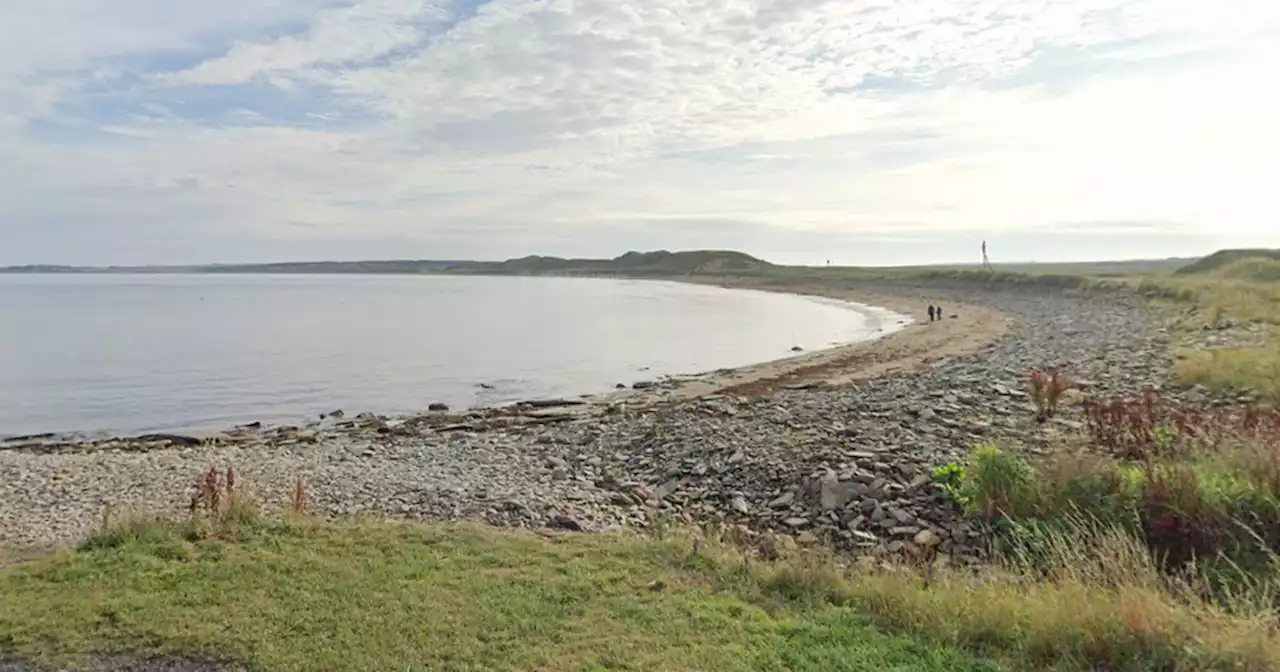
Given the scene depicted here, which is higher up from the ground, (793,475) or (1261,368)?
(1261,368)

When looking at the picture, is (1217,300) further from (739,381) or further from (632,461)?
(632,461)

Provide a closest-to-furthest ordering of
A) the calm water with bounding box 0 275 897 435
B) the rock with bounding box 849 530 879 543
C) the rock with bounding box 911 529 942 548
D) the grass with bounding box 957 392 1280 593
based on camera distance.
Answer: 1. the grass with bounding box 957 392 1280 593
2. the rock with bounding box 911 529 942 548
3. the rock with bounding box 849 530 879 543
4. the calm water with bounding box 0 275 897 435

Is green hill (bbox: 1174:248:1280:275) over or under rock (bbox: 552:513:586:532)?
over

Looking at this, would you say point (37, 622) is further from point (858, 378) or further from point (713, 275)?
point (713, 275)

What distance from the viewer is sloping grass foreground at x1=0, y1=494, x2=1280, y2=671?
212 inches

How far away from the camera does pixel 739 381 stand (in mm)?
26312

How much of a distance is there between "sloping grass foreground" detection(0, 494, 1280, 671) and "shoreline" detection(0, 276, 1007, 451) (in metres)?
13.8

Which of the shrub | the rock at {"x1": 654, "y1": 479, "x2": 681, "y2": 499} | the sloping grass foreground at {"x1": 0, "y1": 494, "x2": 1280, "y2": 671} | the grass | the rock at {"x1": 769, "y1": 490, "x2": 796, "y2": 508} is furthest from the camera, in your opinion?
the rock at {"x1": 654, "y1": 479, "x2": 681, "y2": 499}

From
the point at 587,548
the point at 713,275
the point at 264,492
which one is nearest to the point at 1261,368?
the point at 587,548

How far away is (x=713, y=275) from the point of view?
552ft

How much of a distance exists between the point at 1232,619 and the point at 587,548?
504 centimetres

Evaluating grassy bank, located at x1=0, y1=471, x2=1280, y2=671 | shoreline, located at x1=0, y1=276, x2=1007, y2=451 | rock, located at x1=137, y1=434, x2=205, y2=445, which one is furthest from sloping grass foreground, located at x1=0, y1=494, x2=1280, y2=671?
shoreline, located at x1=0, y1=276, x2=1007, y2=451

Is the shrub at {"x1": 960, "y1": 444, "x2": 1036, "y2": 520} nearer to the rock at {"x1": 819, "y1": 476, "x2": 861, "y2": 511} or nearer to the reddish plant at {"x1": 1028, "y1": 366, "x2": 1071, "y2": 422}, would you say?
the rock at {"x1": 819, "y1": 476, "x2": 861, "y2": 511}

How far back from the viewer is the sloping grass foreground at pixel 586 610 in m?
5.38
